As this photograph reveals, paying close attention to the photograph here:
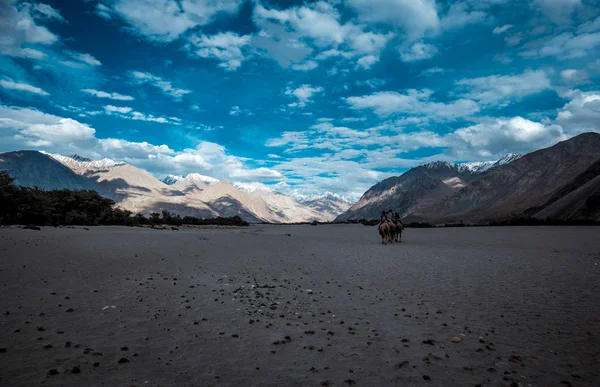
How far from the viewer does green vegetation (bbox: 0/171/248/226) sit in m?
26.0

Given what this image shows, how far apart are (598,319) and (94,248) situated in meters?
18.0

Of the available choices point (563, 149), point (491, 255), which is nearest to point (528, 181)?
point (563, 149)

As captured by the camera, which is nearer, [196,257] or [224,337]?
[224,337]

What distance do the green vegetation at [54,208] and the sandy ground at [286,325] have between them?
16706 mm

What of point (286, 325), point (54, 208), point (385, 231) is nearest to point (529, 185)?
point (385, 231)

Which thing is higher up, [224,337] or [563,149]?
[563,149]

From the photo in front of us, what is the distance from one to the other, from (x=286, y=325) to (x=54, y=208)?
107ft

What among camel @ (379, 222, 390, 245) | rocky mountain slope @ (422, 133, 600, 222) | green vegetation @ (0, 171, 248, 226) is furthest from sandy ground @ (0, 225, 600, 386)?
rocky mountain slope @ (422, 133, 600, 222)

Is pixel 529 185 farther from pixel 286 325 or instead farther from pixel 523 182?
pixel 286 325

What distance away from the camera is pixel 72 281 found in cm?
950

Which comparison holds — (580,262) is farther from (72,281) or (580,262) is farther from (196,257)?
(72,281)

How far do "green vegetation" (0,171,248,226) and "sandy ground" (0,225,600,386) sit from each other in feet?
54.8

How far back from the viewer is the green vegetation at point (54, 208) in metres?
26.0

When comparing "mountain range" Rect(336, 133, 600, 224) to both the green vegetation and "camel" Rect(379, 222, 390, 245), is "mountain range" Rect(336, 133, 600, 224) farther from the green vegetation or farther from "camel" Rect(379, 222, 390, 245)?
the green vegetation
